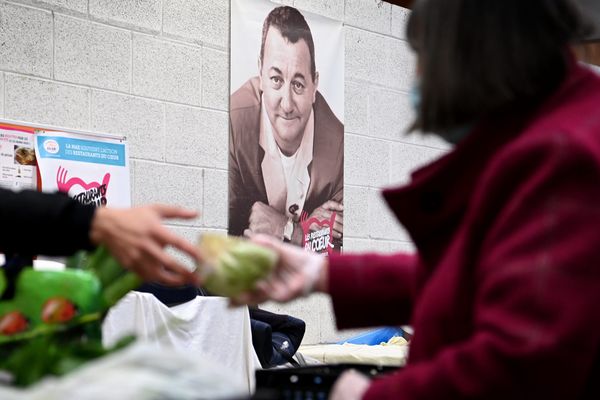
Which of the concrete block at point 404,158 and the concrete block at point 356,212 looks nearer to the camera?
the concrete block at point 356,212

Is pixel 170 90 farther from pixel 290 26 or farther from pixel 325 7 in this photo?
pixel 325 7

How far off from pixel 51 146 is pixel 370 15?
7.12 feet

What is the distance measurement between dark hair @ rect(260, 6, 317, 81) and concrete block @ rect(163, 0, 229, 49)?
27 cm

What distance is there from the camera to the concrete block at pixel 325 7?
4764 mm

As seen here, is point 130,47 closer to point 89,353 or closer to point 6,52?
point 6,52

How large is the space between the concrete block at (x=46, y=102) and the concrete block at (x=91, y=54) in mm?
61

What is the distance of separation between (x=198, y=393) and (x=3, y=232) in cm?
45

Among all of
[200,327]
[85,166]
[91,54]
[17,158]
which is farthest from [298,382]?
[91,54]

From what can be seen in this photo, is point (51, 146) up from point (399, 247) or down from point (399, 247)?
up

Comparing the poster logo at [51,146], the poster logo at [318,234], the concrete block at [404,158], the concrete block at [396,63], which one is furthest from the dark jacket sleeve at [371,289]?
the concrete block at [396,63]

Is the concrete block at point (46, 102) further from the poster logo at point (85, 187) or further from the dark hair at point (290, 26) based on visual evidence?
the dark hair at point (290, 26)

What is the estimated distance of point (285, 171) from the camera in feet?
15.3

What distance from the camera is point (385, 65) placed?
16.8ft

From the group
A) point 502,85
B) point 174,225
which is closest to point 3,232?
point 502,85
